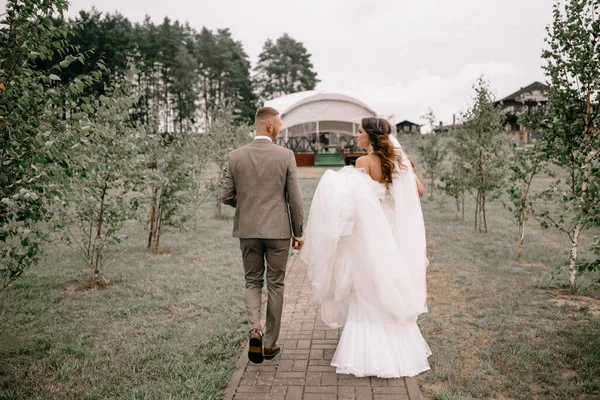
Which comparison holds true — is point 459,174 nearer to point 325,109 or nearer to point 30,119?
point 30,119

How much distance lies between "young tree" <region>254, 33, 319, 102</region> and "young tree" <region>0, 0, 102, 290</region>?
63.6 m

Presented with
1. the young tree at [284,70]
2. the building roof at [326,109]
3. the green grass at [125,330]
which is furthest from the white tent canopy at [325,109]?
the young tree at [284,70]

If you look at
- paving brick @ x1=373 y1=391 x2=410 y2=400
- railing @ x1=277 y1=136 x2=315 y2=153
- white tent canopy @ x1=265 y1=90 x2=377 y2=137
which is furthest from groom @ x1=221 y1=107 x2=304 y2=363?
railing @ x1=277 y1=136 x2=315 y2=153

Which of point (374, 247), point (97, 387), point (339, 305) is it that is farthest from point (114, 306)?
point (374, 247)

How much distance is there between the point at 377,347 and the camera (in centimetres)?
394

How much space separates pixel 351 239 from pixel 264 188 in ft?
2.91

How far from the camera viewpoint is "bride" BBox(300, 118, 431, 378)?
3955 millimetres

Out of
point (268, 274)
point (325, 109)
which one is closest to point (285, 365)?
point (268, 274)

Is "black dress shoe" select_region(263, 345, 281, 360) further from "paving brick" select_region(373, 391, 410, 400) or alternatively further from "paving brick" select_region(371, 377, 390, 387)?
"paving brick" select_region(373, 391, 410, 400)

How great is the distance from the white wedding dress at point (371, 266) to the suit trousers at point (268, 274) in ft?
0.81

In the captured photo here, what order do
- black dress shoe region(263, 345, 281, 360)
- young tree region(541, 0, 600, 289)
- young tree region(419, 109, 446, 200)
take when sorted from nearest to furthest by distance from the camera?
black dress shoe region(263, 345, 281, 360) → young tree region(541, 0, 600, 289) → young tree region(419, 109, 446, 200)

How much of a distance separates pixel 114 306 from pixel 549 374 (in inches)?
194

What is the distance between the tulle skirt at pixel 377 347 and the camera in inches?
152

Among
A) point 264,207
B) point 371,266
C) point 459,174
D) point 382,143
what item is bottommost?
point 371,266
